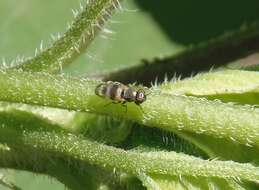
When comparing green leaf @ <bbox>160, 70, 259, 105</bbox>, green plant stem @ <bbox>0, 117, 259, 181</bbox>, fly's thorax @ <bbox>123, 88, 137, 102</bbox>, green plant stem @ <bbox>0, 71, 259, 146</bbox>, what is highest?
green leaf @ <bbox>160, 70, 259, 105</bbox>

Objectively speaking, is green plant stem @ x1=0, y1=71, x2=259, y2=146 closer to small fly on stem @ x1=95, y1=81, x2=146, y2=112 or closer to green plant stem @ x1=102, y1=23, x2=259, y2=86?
small fly on stem @ x1=95, y1=81, x2=146, y2=112

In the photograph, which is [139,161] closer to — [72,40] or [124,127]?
[124,127]

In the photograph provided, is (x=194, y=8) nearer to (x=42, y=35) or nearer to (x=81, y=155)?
(x=42, y=35)

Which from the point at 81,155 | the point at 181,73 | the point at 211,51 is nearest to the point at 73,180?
the point at 81,155

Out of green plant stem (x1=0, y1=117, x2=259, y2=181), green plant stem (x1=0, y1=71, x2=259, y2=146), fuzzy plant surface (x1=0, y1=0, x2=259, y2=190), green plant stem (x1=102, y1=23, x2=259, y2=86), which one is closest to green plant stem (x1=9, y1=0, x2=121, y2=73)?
fuzzy plant surface (x1=0, y1=0, x2=259, y2=190)

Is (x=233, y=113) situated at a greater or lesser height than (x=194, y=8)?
lesser

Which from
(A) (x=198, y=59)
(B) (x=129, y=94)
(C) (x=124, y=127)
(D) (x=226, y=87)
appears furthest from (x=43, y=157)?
(A) (x=198, y=59)

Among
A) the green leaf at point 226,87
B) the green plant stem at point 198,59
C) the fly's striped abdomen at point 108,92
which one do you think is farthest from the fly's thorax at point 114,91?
the green plant stem at point 198,59
